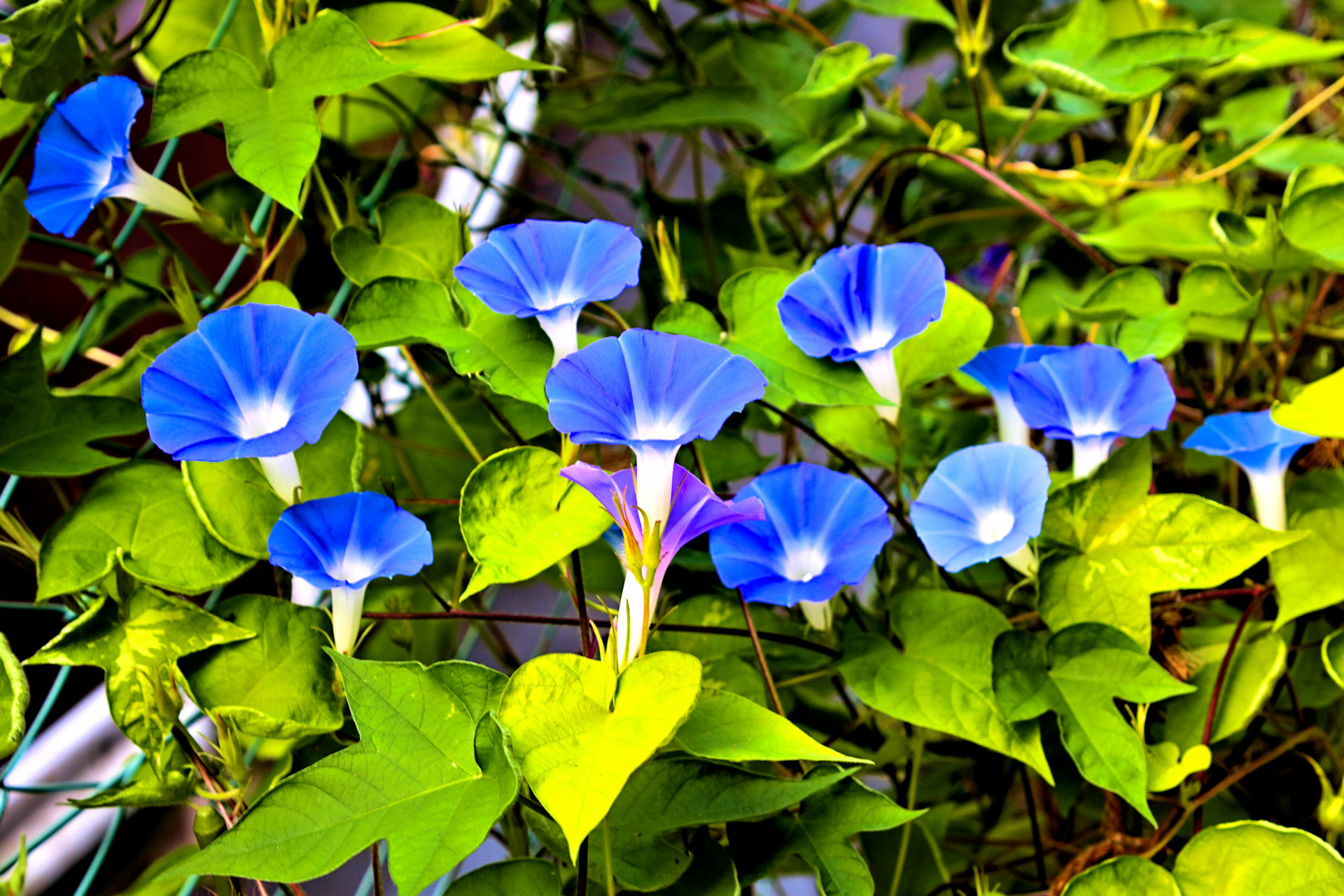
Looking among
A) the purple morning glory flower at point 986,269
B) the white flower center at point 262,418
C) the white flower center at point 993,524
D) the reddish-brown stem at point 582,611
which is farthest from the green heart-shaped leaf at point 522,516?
the purple morning glory flower at point 986,269

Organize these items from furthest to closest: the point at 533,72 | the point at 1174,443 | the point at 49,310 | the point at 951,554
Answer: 1. the point at 49,310
2. the point at 533,72
3. the point at 1174,443
4. the point at 951,554

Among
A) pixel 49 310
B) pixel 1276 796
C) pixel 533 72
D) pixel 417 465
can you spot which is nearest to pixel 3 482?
pixel 49 310

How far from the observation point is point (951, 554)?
1.92ft

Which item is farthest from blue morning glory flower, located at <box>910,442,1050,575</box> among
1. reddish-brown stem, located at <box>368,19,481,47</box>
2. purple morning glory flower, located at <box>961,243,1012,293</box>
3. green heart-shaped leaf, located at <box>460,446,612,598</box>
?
purple morning glory flower, located at <box>961,243,1012,293</box>

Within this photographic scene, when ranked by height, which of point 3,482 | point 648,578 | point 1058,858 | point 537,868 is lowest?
point 1058,858

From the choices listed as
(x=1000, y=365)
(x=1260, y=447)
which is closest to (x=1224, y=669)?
(x=1260, y=447)

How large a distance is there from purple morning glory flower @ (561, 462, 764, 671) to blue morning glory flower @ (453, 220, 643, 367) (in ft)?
0.42

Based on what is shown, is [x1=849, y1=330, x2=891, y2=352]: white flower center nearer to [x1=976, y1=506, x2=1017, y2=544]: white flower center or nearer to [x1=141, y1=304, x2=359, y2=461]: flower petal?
[x1=976, y1=506, x2=1017, y2=544]: white flower center

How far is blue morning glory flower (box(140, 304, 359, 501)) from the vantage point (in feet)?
1.66

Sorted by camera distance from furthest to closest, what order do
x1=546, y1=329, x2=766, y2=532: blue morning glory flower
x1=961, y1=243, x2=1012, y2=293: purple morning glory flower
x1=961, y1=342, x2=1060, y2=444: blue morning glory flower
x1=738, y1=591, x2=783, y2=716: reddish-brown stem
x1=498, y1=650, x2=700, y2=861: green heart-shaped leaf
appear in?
x1=961, y1=243, x2=1012, y2=293: purple morning glory flower < x1=961, y1=342, x2=1060, y2=444: blue morning glory flower < x1=738, y1=591, x2=783, y2=716: reddish-brown stem < x1=546, y1=329, x2=766, y2=532: blue morning glory flower < x1=498, y1=650, x2=700, y2=861: green heart-shaped leaf

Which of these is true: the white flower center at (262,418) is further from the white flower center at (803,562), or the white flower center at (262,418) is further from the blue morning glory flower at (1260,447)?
the blue morning glory flower at (1260,447)

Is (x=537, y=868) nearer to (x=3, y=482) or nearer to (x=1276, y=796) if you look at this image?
(x=1276, y=796)

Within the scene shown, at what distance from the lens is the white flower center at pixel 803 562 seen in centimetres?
62

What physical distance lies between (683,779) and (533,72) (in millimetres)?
778
